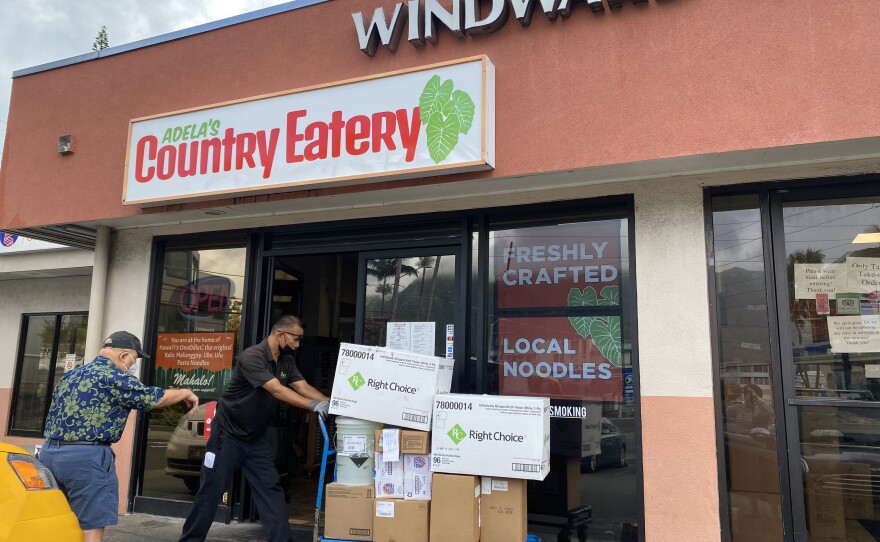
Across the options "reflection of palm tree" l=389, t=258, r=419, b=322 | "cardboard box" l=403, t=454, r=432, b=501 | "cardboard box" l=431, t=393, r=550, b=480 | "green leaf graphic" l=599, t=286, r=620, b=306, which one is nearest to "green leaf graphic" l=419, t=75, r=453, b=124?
"reflection of palm tree" l=389, t=258, r=419, b=322

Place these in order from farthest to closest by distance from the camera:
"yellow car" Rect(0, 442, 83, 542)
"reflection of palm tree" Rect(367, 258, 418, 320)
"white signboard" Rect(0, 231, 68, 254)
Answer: "white signboard" Rect(0, 231, 68, 254), "reflection of palm tree" Rect(367, 258, 418, 320), "yellow car" Rect(0, 442, 83, 542)

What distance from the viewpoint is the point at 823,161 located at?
4840 millimetres

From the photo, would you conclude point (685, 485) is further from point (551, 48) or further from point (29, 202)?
point (29, 202)

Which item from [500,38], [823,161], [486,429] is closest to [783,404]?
[823,161]

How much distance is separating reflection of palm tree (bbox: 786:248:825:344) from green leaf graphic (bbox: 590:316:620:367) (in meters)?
1.27

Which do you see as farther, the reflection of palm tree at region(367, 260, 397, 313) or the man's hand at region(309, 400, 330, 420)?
the reflection of palm tree at region(367, 260, 397, 313)

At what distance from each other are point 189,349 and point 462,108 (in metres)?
4.11

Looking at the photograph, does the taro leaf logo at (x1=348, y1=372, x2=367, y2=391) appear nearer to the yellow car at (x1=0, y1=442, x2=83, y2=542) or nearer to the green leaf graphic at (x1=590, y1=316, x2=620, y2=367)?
the green leaf graphic at (x1=590, y1=316, x2=620, y2=367)

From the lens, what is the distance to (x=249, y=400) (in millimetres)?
5551

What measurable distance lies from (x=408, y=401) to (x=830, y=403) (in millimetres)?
3026

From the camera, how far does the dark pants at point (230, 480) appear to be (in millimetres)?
5367

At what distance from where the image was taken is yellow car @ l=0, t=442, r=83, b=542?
3311mm

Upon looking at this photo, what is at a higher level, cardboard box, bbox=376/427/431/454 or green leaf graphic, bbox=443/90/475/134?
green leaf graphic, bbox=443/90/475/134

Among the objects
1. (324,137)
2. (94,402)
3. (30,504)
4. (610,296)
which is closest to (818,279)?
(610,296)
